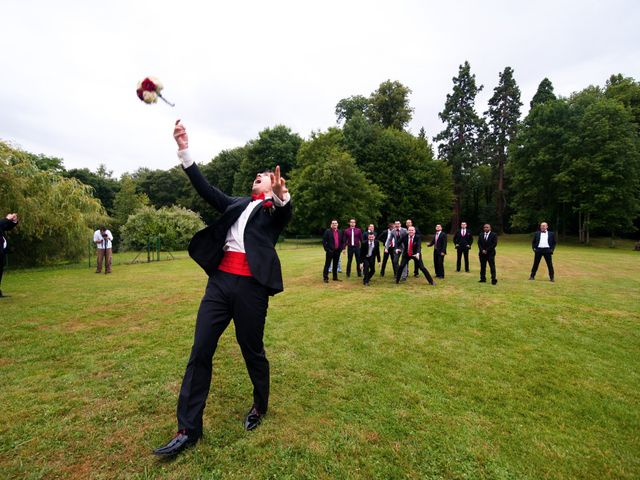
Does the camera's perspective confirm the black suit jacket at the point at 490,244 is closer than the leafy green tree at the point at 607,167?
Yes

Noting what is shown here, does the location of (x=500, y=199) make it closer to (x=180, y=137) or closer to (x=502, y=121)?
(x=502, y=121)

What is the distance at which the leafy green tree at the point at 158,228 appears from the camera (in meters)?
28.7

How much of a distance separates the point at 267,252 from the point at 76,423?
251cm

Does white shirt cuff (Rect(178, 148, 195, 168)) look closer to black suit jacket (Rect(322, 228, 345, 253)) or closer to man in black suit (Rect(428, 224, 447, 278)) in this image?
black suit jacket (Rect(322, 228, 345, 253))

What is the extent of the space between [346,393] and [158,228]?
29.2m

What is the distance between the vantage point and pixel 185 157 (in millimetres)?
2945

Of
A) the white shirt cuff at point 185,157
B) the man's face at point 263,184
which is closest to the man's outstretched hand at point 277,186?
the man's face at point 263,184

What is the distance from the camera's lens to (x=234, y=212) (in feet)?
10.7

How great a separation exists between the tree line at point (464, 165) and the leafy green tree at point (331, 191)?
0.12m

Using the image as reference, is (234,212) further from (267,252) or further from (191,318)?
(191,318)

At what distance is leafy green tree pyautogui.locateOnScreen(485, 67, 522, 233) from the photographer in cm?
4650

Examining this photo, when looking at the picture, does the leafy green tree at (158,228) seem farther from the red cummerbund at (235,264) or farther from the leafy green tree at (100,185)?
the leafy green tree at (100,185)

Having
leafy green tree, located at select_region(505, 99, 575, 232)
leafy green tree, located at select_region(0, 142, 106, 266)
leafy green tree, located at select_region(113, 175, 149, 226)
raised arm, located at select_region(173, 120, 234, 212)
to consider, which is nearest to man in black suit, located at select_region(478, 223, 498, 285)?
raised arm, located at select_region(173, 120, 234, 212)

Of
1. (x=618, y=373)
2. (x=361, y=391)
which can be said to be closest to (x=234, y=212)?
(x=361, y=391)
